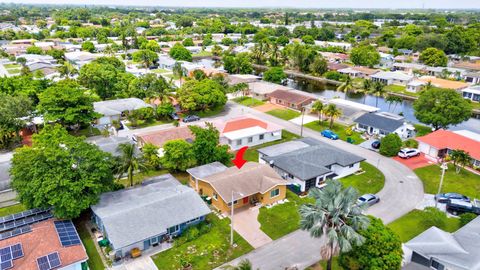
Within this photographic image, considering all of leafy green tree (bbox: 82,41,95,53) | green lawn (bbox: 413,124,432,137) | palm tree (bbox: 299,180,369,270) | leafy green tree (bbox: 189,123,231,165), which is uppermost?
palm tree (bbox: 299,180,369,270)

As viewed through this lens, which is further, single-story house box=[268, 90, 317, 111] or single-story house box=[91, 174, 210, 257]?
single-story house box=[268, 90, 317, 111]

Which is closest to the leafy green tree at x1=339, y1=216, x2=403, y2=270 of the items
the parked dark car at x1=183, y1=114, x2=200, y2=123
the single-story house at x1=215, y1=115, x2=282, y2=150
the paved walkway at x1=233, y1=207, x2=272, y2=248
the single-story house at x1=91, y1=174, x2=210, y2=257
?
the paved walkway at x1=233, y1=207, x2=272, y2=248

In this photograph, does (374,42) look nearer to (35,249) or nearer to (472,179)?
(472,179)

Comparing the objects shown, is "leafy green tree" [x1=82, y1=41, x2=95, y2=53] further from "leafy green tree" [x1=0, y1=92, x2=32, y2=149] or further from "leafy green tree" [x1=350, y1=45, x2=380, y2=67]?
"leafy green tree" [x1=350, y1=45, x2=380, y2=67]

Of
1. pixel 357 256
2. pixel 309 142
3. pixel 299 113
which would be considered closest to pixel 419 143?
pixel 309 142

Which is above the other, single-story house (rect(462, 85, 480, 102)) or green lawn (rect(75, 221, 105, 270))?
single-story house (rect(462, 85, 480, 102))

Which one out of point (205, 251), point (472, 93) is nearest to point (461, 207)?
point (205, 251)

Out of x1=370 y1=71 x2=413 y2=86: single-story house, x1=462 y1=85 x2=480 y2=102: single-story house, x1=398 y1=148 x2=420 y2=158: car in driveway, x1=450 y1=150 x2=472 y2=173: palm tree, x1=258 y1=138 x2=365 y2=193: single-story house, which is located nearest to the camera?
x1=258 y1=138 x2=365 y2=193: single-story house
